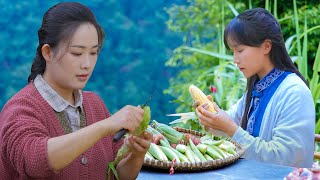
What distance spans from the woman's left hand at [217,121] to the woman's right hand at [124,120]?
1.30 metres

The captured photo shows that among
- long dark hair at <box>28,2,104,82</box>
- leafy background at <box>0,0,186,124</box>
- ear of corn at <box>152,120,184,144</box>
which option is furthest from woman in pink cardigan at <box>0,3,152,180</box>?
leafy background at <box>0,0,186,124</box>

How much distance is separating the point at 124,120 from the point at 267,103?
168cm

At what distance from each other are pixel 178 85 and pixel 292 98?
377 cm

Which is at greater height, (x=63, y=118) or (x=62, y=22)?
(x=62, y=22)

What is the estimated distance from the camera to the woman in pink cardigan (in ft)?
6.57

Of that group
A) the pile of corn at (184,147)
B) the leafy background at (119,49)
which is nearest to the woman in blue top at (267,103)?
the pile of corn at (184,147)

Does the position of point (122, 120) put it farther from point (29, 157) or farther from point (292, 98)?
point (292, 98)

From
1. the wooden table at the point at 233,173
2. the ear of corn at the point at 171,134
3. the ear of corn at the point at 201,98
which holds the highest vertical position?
the ear of corn at the point at 201,98

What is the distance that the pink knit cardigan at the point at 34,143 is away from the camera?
201 cm

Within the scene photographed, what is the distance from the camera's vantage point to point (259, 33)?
358 cm

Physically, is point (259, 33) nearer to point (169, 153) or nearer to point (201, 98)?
point (201, 98)

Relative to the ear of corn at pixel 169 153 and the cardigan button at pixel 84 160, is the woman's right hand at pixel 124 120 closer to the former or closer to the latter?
the cardigan button at pixel 84 160

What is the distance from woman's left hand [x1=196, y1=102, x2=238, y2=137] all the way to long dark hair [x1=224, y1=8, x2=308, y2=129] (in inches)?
17.0

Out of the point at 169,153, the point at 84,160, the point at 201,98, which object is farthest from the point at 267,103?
the point at 84,160
